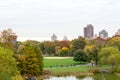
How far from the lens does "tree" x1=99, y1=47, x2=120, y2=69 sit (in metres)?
65.8

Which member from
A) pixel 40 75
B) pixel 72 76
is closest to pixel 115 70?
pixel 72 76

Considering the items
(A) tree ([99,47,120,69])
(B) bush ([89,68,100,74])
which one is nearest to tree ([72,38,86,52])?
(A) tree ([99,47,120,69])

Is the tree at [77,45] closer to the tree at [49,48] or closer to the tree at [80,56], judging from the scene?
the tree at [49,48]

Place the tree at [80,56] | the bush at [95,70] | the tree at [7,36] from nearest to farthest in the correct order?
the tree at [7,36] < the bush at [95,70] < the tree at [80,56]

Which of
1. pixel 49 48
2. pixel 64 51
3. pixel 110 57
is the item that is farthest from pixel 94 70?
pixel 49 48

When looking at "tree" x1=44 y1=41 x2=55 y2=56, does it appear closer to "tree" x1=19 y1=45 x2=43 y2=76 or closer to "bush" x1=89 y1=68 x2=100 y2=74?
"bush" x1=89 y1=68 x2=100 y2=74

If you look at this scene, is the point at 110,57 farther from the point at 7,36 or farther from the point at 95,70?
the point at 7,36

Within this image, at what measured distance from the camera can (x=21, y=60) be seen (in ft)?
182

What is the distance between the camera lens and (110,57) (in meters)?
66.6

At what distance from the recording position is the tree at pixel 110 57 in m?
65.8

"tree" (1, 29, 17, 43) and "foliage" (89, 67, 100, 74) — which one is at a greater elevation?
"tree" (1, 29, 17, 43)

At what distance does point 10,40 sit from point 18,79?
955 inches

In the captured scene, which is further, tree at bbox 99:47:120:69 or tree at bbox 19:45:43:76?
tree at bbox 99:47:120:69

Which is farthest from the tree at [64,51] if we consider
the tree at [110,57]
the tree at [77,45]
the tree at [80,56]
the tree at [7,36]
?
the tree at [7,36]
